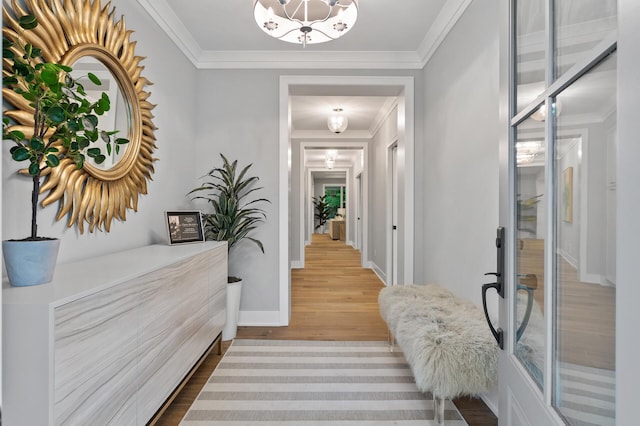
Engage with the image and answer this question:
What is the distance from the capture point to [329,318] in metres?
3.45

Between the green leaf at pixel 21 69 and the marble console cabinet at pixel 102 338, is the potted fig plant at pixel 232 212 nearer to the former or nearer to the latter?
the marble console cabinet at pixel 102 338

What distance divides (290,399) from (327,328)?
1161 millimetres

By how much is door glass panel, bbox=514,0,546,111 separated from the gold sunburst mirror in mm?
1687

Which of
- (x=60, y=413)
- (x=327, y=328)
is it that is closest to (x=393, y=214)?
(x=327, y=328)

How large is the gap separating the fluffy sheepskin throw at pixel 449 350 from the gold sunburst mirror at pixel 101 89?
1654mm

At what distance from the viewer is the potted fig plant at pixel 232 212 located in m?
2.91

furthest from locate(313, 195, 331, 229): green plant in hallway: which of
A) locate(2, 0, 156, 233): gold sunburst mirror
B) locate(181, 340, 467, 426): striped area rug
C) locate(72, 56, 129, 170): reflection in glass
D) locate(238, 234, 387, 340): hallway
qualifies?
locate(72, 56, 129, 170): reflection in glass

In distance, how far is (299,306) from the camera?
152 inches

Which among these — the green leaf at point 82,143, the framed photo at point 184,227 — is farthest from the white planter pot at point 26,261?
the framed photo at point 184,227

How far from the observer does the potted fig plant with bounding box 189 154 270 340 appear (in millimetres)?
2914

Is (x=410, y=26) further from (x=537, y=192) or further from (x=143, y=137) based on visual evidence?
(x=537, y=192)

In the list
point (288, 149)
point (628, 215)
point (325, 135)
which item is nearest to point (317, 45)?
point (288, 149)

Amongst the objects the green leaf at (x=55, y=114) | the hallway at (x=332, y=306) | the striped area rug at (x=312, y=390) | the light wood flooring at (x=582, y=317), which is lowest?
the striped area rug at (x=312, y=390)

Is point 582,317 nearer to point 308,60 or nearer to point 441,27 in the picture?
point 441,27
